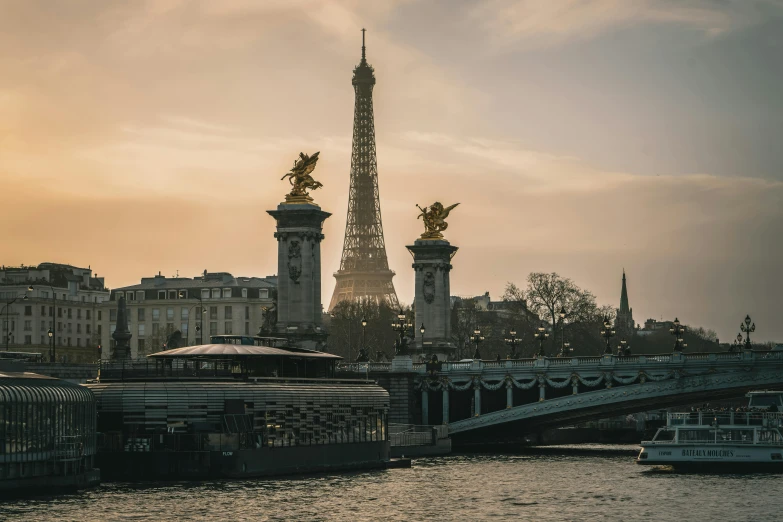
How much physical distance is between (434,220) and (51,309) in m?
67.5

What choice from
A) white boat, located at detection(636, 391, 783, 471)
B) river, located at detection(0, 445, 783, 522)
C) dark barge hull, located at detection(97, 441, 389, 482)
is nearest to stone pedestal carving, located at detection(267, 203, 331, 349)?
river, located at detection(0, 445, 783, 522)

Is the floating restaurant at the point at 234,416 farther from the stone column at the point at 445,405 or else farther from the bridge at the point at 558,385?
the stone column at the point at 445,405

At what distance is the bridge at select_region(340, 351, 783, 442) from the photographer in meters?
97.5

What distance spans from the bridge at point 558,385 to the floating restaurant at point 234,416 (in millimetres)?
18705

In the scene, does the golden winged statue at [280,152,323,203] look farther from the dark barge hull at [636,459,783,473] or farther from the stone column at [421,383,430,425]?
the dark barge hull at [636,459,783,473]

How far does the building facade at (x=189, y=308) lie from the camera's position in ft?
614

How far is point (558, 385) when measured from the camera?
342ft

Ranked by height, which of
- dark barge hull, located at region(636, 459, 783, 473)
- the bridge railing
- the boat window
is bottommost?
dark barge hull, located at region(636, 459, 783, 473)

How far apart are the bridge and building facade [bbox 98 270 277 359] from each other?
2938 inches

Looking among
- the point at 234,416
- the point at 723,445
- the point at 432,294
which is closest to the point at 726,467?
the point at 723,445

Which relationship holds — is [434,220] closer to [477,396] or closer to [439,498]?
[477,396]

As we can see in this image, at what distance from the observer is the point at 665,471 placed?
276 feet

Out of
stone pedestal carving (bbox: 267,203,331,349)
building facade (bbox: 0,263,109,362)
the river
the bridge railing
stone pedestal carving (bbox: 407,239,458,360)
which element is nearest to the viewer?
the river

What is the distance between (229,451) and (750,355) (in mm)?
36283
